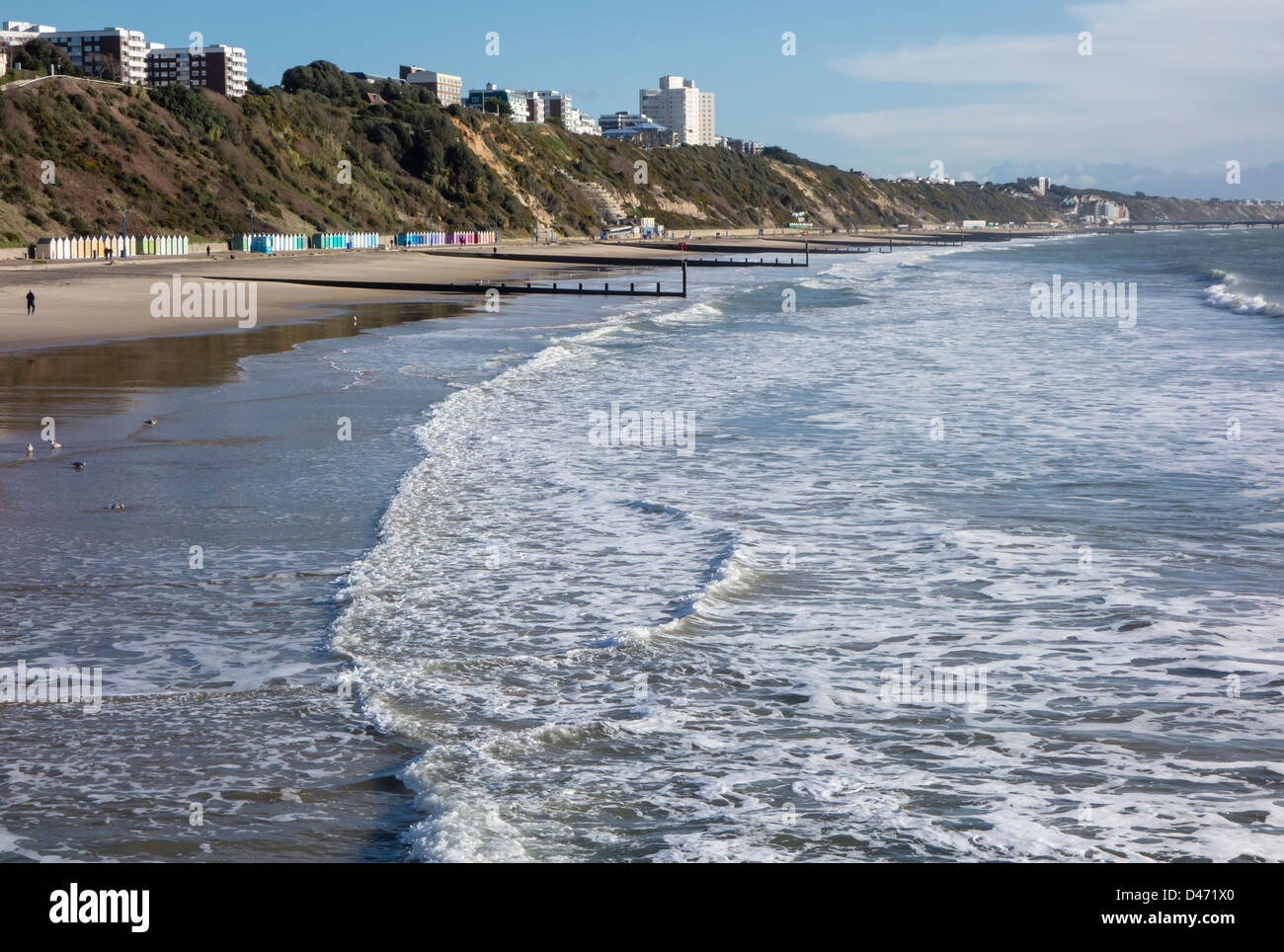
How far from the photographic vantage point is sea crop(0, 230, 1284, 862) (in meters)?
5.19

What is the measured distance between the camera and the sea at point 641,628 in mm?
5188

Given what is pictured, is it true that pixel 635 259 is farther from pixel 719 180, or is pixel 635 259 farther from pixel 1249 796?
pixel 719 180

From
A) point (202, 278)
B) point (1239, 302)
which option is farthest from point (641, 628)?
point (202, 278)

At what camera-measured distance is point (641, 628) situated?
7777 millimetres

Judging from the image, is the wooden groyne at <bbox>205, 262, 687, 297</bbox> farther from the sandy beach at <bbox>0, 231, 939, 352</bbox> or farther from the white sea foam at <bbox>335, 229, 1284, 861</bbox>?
the white sea foam at <bbox>335, 229, 1284, 861</bbox>

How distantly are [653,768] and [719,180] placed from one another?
185m

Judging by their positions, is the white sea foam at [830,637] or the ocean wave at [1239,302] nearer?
the white sea foam at [830,637]

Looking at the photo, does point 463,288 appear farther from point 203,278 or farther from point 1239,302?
point 1239,302

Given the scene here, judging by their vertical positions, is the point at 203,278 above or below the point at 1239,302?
above

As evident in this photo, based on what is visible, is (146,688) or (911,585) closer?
(146,688)

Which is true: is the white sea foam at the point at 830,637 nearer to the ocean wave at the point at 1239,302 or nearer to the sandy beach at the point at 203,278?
the sandy beach at the point at 203,278

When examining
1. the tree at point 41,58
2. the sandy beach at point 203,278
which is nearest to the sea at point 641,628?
the sandy beach at point 203,278
